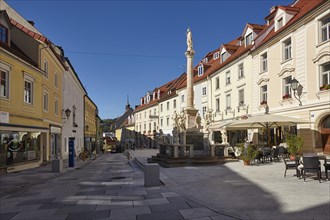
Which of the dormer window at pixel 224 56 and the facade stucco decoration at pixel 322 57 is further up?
the dormer window at pixel 224 56

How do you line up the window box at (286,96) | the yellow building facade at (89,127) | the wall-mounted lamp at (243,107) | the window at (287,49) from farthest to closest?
1. the yellow building facade at (89,127)
2. the wall-mounted lamp at (243,107)
3. the window at (287,49)
4. the window box at (286,96)

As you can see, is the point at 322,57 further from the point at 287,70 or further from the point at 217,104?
the point at 217,104

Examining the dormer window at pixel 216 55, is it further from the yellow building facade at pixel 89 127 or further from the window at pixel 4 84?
the window at pixel 4 84

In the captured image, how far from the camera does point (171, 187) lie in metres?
9.96

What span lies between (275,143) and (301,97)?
529cm

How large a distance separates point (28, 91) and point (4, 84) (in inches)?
125

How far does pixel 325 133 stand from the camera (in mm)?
17672

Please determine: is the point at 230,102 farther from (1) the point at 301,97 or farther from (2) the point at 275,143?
(1) the point at 301,97

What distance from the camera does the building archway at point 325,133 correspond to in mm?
17517

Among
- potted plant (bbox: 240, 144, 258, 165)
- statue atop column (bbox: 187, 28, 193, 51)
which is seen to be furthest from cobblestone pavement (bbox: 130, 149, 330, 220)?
statue atop column (bbox: 187, 28, 193, 51)

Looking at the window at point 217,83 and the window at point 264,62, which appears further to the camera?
the window at point 217,83

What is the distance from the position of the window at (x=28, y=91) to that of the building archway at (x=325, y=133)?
19823 millimetres

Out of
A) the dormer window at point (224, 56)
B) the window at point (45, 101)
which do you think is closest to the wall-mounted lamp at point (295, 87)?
the dormer window at point (224, 56)

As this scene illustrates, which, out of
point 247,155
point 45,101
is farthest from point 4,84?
point 247,155
